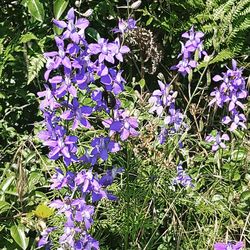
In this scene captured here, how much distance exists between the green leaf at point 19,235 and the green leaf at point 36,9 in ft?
2.23

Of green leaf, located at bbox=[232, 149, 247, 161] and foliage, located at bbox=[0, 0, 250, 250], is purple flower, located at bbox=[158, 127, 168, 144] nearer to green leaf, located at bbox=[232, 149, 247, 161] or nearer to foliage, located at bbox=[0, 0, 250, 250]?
foliage, located at bbox=[0, 0, 250, 250]

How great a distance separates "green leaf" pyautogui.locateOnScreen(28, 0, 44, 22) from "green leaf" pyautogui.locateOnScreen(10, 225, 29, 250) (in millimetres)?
679

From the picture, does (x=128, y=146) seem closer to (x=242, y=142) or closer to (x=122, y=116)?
(x=122, y=116)

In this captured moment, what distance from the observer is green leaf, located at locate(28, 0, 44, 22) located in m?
2.16

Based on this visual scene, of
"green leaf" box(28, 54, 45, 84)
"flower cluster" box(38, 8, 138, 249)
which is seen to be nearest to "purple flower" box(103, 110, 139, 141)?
→ "flower cluster" box(38, 8, 138, 249)

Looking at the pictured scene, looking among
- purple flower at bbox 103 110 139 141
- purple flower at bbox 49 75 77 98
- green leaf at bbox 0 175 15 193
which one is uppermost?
purple flower at bbox 49 75 77 98

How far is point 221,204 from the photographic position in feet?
7.32

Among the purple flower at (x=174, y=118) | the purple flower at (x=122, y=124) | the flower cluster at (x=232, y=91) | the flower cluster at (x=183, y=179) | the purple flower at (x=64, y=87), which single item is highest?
the purple flower at (x=64, y=87)

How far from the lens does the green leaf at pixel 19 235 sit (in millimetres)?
1936

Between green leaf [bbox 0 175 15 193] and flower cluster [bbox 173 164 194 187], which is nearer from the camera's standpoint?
green leaf [bbox 0 175 15 193]

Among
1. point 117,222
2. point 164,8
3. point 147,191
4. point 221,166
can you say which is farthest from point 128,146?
point 164,8

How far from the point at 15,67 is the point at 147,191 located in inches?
29.1

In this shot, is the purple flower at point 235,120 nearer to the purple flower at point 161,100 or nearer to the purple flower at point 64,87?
the purple flower at point 161,100

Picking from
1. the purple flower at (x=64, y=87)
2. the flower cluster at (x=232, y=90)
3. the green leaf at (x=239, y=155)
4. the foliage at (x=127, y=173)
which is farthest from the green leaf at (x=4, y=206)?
the green leaf at (x=239, y=155)
